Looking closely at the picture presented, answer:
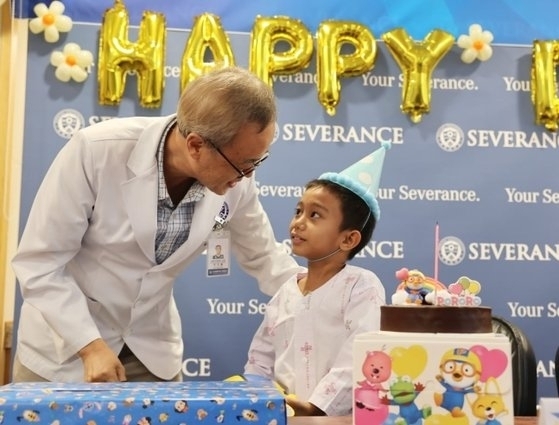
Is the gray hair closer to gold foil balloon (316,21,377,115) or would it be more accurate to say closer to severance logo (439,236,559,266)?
gold foil balloon (316,21,377,115)

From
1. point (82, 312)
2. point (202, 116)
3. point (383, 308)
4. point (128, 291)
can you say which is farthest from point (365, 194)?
point (383, 308)

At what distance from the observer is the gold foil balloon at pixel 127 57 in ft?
9.96

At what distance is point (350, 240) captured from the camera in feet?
6.81

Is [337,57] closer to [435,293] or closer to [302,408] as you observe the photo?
[302,408]

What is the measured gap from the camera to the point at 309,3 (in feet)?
10.6

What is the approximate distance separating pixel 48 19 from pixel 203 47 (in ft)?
2.10

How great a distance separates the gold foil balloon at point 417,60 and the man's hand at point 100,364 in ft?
6.28

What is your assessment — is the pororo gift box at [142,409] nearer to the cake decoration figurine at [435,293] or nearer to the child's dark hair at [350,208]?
the cake decoration figurine at [435,293]

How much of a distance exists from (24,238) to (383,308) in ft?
3.72

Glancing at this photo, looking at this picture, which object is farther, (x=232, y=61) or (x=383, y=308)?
(x=232, y=61)

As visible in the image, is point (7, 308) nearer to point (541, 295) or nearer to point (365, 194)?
point (365, 194)

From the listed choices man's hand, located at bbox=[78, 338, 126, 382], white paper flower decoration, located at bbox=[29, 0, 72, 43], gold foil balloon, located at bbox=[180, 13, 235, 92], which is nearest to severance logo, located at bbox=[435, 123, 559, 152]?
gold foil balloon, located at bbox=[180, 13, 235, 92]

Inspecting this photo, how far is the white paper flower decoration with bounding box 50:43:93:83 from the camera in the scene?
9.95 ft

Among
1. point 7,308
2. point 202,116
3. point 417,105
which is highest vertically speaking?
point 417,105
